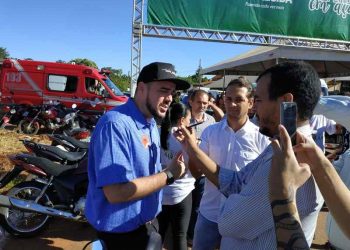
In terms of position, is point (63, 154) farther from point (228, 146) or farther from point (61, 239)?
point (228, 146)

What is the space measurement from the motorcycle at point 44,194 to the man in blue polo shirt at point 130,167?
192 cm

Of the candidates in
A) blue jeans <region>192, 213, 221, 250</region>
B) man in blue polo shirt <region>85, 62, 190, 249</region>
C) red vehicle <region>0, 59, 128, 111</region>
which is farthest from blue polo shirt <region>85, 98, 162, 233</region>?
red vehicle <region>0, 59, 128, 111</region>

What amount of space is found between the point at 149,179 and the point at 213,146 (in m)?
1.14

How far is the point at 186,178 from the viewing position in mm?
3062

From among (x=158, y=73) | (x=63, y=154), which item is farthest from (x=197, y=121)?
(x=158, y=73)

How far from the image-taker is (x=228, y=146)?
2822mm

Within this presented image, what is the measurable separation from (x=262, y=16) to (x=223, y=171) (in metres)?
9.51

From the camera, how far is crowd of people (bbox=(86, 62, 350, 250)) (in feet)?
3.76

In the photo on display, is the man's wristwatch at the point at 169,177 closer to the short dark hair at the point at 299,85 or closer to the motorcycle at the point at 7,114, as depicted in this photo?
the short dark hair at the point at 299,85

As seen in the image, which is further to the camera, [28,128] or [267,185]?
[28,128]

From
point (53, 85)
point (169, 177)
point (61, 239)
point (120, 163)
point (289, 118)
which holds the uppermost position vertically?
point (53, 85)

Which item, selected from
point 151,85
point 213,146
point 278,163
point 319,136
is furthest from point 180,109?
point 278,163

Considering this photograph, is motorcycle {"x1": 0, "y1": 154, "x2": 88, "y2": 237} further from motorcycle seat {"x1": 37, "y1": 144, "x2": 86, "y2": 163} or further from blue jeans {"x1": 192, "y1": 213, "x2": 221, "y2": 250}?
blue jeans {"x1": 192, "y1": 213, "x2": 221, "y2": 250}

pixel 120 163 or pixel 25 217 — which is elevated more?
pixel 120 163
